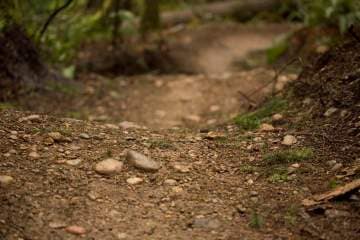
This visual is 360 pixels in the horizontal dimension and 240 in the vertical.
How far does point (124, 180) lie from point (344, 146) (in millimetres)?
1099

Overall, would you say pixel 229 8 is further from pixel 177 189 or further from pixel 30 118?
pixel 177 189

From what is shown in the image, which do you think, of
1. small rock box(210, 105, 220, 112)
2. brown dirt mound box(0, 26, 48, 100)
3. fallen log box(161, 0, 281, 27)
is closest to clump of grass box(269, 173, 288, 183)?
small rock box(210, 105, 220, 112)

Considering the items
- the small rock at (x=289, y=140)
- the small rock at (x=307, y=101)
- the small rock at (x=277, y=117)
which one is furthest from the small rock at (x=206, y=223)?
the small rock at (x=307, y=101)

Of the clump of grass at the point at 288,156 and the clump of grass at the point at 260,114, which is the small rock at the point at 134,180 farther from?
the clump of grass at the point at 260,114

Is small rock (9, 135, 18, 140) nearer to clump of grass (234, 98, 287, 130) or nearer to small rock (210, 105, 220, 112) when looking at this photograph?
clump of grass (234, 98, 287, 130)

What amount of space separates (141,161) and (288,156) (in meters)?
0.72

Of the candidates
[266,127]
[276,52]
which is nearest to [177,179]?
[266,127]

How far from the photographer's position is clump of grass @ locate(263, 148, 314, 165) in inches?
103

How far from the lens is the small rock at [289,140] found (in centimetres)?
280

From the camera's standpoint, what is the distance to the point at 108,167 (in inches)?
98.6

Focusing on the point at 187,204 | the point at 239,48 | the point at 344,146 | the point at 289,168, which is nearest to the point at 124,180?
the point at 187,204

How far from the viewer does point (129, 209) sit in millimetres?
2281

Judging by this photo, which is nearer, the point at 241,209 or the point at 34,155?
the point at 241,209

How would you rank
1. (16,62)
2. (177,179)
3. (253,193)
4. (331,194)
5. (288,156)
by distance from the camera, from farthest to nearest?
(16,62) → (288,156) → (177,179) → (253,193) → (331,194)
